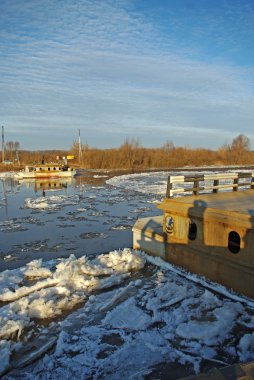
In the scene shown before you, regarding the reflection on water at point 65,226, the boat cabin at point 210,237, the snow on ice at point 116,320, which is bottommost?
the snow on ice at point 116,320

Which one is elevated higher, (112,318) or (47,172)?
(47,172)

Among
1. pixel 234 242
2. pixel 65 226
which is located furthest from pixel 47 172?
pixel 234 242

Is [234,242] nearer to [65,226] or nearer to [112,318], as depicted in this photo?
[112,318]

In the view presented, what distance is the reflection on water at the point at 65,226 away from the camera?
38.8 ft

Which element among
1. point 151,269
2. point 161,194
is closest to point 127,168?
point 161,194

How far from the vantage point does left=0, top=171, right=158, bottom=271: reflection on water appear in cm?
1183

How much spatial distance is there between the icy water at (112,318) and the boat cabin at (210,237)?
1.03 feet

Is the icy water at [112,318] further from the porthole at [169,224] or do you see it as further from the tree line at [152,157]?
the tree line at [152,157]

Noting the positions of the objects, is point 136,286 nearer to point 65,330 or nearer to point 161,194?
point 65,330

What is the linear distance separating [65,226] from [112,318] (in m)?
9.16

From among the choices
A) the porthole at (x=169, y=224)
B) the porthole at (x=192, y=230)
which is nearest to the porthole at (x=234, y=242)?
the porthole at (x=192, y=230)

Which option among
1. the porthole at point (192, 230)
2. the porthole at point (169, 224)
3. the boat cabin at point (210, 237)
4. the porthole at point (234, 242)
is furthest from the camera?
the porthole at point (169, 224)

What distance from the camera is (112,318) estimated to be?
6.93 m

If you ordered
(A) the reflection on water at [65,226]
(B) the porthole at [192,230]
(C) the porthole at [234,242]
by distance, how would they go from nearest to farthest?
1. (C) the porthole at [234,242]
2. (B) the porthole at [192,230]
3. (A) the reflection on water at [65,226]
